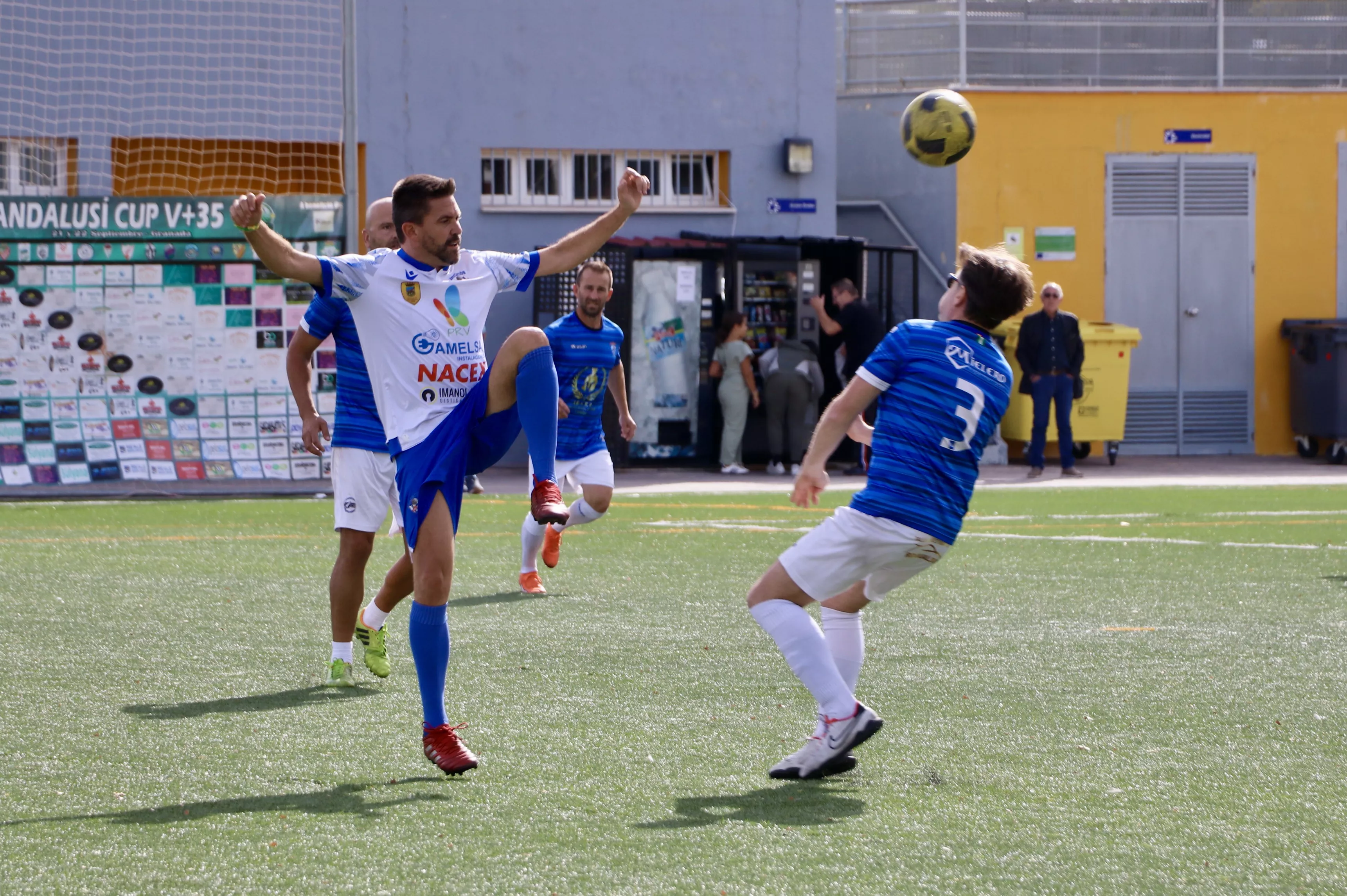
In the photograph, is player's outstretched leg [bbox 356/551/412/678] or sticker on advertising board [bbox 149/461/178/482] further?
sticker on advertising board [bbox 149/461/178/482]

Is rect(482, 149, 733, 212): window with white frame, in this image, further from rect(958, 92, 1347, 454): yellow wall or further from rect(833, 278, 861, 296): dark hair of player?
rect(958, 92, 1347, 454): yellow wall

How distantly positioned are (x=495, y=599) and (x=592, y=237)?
3.64 metres

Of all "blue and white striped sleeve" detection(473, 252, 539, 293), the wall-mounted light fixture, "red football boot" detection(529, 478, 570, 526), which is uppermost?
the wall-mounted light fixture

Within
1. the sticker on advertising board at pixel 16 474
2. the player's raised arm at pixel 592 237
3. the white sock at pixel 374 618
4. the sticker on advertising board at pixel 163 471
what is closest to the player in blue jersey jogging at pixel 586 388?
the white sock at pixel 374 618

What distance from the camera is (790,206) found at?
66.3 feet

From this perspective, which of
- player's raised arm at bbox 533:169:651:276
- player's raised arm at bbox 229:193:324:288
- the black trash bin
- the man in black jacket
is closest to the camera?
player's raised arm at bbox 229:193:324:288

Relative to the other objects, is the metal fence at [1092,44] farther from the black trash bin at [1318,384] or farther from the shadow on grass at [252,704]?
the shadow on grass at [252,704]

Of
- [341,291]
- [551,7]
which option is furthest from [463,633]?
[551,7]

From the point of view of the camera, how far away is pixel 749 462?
19.6 metres

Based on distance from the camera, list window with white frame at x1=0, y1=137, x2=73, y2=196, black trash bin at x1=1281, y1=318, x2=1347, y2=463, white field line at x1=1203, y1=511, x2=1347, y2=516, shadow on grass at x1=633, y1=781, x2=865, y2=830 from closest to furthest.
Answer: shadow on grass at x1=633, y1=781, x2=865, y2=830, white field line at x1=1203, y1=511, x2=1347, y2=516, window with white frame at x1=0, y1=137, x2=73, y2=196, black trash bin at x1=1281, y1=318, x2=1347, y2=463

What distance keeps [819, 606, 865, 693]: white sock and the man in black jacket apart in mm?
13980

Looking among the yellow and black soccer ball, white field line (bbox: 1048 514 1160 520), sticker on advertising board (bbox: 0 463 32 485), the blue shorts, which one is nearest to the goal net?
sticker on advertising board (bbox: 0 463 32 485)

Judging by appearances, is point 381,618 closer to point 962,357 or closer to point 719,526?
point 962,357

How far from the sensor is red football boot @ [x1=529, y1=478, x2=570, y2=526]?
479cm
